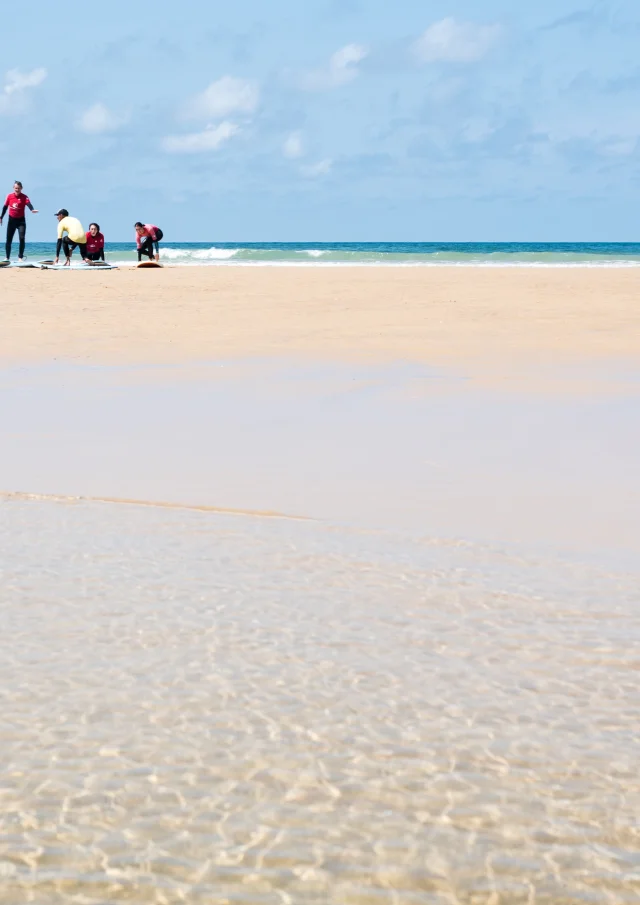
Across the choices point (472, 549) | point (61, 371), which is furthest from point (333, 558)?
point (61, 371)

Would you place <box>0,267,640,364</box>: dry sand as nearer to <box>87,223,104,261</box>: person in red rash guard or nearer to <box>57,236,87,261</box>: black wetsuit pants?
<box>57,236,87,261</box>: black wetsuit pants

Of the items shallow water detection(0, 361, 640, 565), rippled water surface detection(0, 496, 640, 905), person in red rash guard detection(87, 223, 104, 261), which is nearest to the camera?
rippled water surface detection(0, 496, 640, 905)

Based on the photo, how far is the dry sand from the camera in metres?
10.9

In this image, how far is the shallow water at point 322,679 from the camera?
2182mm
